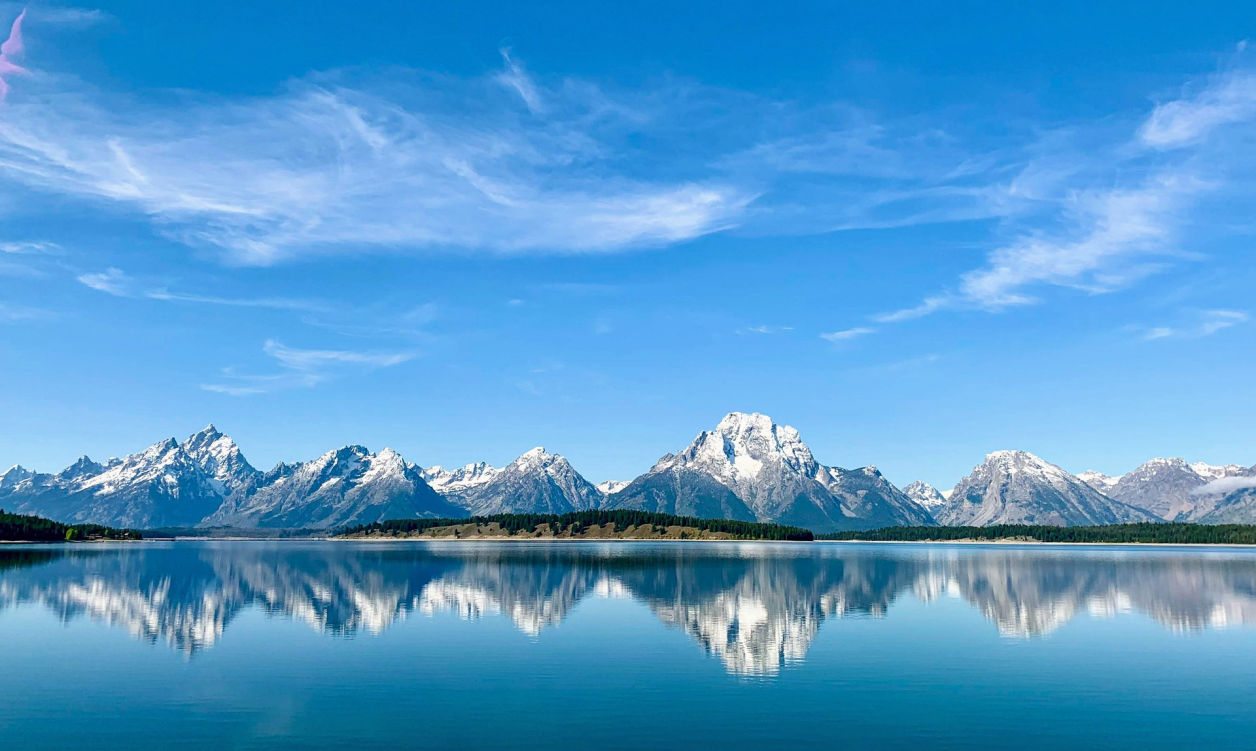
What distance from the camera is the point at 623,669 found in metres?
65.9

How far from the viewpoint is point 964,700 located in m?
54.8

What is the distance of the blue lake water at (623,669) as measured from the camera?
4688 centimetres

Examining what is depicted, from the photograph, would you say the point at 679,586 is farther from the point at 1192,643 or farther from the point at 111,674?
the point at 111,674

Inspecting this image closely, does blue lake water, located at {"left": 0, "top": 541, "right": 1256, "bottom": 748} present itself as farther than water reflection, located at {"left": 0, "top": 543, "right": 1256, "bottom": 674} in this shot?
No

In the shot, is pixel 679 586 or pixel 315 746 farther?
pixel 679 586

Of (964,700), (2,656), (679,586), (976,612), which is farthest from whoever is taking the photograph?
(679,586)

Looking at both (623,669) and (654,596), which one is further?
Result: (654,596)

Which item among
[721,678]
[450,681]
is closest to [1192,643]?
[721,678]

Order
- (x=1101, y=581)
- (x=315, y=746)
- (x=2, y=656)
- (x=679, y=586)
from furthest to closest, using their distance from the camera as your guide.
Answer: (x=1101, y=581) → (x=679, y=586) → (x=2, y=656) → (x=315, y=746)

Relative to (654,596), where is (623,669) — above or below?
above

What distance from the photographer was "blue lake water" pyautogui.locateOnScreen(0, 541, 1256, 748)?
154 feet

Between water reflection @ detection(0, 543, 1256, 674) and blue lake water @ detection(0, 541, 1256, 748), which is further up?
blue lake water @ detection(0, 541, 1256, 748)

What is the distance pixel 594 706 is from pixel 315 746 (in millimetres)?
16857

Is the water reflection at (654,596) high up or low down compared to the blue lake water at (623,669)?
down
